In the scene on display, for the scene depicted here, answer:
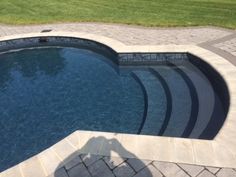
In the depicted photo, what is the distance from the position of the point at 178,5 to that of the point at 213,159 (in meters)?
15.5

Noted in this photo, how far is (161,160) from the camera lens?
7648 millimetres

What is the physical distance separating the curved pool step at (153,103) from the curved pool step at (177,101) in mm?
320

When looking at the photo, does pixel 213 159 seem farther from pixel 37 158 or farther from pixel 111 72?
pixel 111 72

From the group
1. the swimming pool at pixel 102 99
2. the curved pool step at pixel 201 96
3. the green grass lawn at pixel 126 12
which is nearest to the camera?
the curved pool step at pixel 201 96

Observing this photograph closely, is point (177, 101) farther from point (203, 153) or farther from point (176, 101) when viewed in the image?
point (203, 153)

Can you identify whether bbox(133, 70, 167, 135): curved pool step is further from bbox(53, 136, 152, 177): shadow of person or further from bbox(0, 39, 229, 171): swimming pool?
bbox(53, 136, 152, 177): shadow of person

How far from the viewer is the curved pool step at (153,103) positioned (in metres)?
10.3

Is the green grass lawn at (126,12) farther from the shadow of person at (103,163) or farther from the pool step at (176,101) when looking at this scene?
the shadow of person at (103,163)

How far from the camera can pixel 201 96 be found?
11703mm

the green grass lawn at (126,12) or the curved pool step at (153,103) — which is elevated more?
the green grass lawn at (126,12)

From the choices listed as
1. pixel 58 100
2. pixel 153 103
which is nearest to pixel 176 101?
pixel 153 103

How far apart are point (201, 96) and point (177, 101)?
942 millimetres

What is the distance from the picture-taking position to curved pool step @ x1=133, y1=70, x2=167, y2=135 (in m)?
10.3

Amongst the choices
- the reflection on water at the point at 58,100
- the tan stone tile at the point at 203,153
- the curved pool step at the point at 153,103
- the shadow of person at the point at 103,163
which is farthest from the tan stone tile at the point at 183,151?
the reflection on water at the point at 58,100
